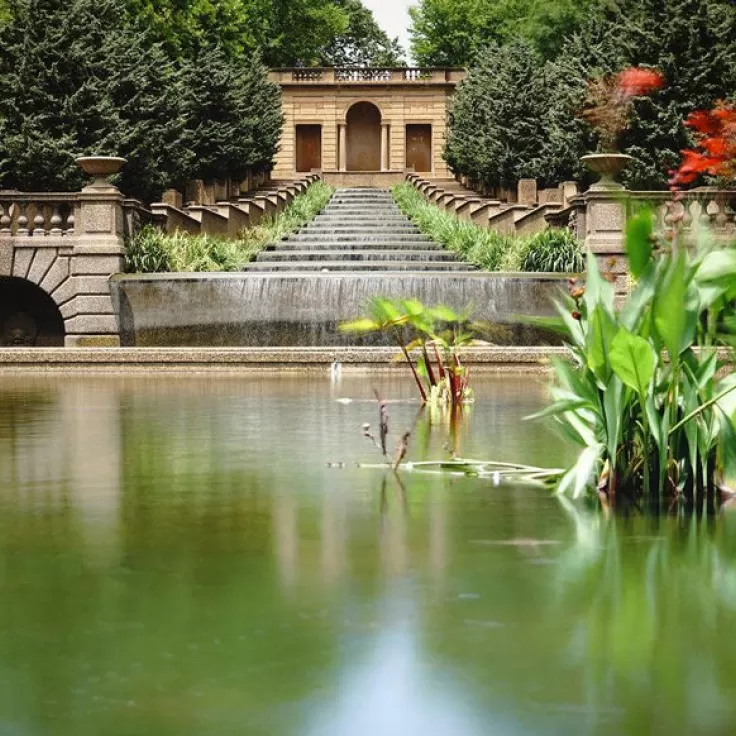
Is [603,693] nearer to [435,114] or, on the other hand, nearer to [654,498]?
[654,498]

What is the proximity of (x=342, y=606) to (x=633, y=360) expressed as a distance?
2403 mm

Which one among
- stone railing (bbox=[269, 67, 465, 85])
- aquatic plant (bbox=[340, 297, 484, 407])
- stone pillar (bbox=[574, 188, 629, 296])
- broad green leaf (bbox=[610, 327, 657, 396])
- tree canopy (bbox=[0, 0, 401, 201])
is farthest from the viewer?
stone railing (bbox=[269, 67, 465, 85])

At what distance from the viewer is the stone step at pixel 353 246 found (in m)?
34.0

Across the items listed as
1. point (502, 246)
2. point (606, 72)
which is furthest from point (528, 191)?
point (502, 246)

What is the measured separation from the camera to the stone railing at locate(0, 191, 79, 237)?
2445 cm

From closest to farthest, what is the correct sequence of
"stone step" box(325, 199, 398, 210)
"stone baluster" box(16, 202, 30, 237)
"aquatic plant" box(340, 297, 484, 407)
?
"aquatic plant" box(340, 297, 484, 407) → "stone baluster" box(16, 202, 30, 237) → "stone step" box(325, 199, 398, 210)

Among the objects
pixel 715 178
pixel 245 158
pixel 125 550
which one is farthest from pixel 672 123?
pixel 125 550

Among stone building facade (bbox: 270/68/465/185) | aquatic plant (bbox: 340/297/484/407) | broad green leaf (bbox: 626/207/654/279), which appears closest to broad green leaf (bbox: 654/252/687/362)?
broad green leaf (bbox: 626/207/654/279)

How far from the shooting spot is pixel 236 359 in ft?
59.9

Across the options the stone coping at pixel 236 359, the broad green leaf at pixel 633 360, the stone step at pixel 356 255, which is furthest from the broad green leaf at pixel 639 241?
the stone step at pixel 356 255

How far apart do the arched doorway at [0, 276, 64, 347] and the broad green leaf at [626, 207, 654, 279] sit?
66.9 feet

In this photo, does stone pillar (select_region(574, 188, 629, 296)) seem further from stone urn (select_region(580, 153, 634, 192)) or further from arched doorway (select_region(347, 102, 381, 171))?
arched doorway (select_region(347, 102, 381, 171))

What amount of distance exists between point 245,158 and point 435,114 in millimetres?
32372

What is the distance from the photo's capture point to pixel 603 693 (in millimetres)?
3332
